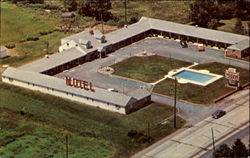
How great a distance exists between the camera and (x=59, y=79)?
14062 cm

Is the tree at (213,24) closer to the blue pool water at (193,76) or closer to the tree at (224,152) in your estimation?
the blue pool water at (193,76)

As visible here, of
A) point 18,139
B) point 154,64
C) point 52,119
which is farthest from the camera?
point 154,64

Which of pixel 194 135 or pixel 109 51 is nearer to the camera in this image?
pixel 194 135

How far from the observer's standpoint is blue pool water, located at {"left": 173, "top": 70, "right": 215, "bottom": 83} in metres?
150

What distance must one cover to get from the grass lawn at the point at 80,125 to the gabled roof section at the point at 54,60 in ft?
40.3

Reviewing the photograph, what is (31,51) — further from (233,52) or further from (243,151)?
(243,151)

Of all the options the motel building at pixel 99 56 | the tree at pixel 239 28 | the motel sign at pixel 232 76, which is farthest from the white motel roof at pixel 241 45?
the motel sign at pixel 232 76

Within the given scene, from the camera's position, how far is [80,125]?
125250mm

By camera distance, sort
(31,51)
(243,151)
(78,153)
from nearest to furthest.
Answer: (243,151) → (78,153) → (31,51)

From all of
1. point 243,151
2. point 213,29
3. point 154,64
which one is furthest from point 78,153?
point 213,29

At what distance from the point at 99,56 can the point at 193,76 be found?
3023cm

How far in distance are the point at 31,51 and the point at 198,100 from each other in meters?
61.5

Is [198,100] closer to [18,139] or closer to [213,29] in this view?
[18,139]

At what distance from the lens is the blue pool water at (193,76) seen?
150 metres
